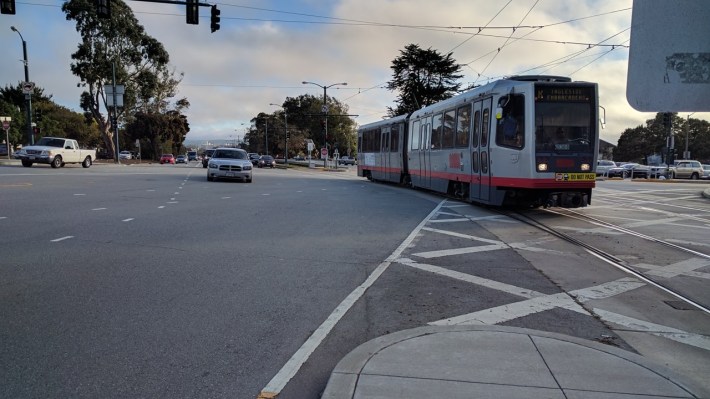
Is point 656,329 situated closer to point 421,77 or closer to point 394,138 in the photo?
point 394,138

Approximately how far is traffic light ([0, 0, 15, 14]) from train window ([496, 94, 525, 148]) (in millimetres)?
16197

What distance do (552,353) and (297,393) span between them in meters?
2.05

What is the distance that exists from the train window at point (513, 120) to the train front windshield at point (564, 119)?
373 millimetres

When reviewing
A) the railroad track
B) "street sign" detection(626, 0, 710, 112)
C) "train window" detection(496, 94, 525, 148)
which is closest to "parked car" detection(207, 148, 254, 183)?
the railroad track

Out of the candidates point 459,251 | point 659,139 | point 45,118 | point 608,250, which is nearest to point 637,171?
point 608,250

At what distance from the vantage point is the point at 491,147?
14.1 meters

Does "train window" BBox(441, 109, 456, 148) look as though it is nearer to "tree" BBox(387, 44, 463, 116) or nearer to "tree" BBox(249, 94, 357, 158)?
"tree" BBox(387, 44, 463, 116)

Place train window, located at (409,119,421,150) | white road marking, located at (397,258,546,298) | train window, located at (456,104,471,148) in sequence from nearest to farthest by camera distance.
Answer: white road marking, located at (397,258,546,298)
train window, located at (456,104,471,148)
train window, located at (409,119,421,150)

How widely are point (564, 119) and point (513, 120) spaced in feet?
4.04

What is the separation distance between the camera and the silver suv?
150 feet

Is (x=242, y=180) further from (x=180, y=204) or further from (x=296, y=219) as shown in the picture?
(x=296, y=219)

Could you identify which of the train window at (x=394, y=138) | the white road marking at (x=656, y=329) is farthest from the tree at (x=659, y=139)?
the white road marking at (x=656, y=329)

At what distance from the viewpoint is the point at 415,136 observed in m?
22.0

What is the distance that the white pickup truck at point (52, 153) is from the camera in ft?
98.8
